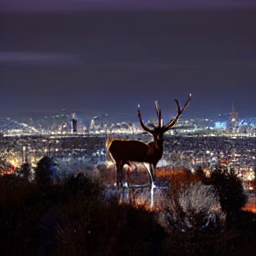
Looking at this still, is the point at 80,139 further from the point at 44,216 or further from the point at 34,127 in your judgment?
the point at 44,216

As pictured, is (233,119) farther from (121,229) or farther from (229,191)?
(121,229)

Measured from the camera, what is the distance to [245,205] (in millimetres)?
8781

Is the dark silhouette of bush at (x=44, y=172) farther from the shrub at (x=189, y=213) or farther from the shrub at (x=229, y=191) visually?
the shrub at (x=189, y=213)

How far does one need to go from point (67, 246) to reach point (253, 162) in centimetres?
1403

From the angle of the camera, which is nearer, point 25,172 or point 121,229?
point 121,229

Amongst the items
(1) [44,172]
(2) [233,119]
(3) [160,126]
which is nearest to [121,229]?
(3) [160,126]

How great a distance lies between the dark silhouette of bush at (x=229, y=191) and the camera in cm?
850

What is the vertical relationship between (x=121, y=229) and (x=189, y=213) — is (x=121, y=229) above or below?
below

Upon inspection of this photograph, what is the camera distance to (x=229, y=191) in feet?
28.2

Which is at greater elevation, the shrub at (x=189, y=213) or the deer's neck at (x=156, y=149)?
the deer's neck at (x=156, y=149)

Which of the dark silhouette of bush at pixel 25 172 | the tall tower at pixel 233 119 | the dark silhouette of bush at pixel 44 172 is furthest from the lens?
the tall tower at pixel 233 119

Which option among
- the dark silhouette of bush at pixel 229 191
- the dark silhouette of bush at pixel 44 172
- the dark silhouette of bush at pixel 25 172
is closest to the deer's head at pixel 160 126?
the dark silhouette of bush at pixel 229 191

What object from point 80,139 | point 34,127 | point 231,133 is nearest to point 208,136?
point 231,133

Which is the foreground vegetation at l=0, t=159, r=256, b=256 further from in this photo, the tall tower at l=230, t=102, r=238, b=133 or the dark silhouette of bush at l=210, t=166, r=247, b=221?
the tall tower at l=230, t=102, r=238, b=133
